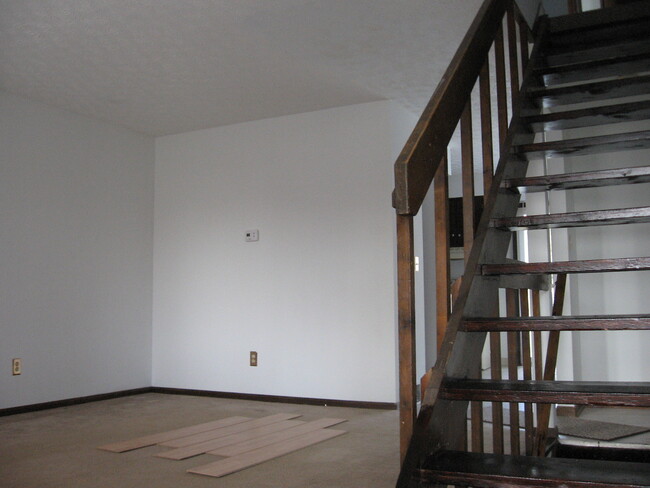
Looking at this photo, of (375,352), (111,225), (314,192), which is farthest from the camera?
(111,225)

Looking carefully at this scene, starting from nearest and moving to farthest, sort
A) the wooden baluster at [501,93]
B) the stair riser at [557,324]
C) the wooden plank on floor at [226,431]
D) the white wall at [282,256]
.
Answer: the stair riser at [557,324] < the wooden baluster at [501,93] < the wooden plank on floor at [226,431] < the white wall at [282,256]

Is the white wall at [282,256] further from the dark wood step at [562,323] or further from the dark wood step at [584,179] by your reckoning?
the dark wood step at [562,323]

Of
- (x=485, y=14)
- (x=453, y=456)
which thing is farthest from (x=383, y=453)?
(x=485, y=14)

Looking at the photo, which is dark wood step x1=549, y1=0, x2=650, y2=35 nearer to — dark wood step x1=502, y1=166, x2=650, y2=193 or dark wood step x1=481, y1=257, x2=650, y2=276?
dark wood step x1=502, y1=166, x2=650, y2=193

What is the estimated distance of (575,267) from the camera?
6.75 ft

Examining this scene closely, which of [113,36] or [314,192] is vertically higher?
[113,36]

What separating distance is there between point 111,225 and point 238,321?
4.79 feet

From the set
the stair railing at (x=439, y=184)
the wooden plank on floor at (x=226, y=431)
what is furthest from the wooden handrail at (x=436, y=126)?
the wooden plank on floor at (x=226, y=431)

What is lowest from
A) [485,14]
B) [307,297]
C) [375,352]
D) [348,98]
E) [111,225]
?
[375,352]

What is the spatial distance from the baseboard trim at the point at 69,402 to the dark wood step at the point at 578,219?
4161 mm

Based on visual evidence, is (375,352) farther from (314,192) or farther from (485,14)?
(485,14)

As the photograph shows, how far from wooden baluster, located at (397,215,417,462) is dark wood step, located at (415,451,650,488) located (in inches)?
4.4

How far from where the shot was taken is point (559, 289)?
3.23m

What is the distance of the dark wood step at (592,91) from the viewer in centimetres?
316
